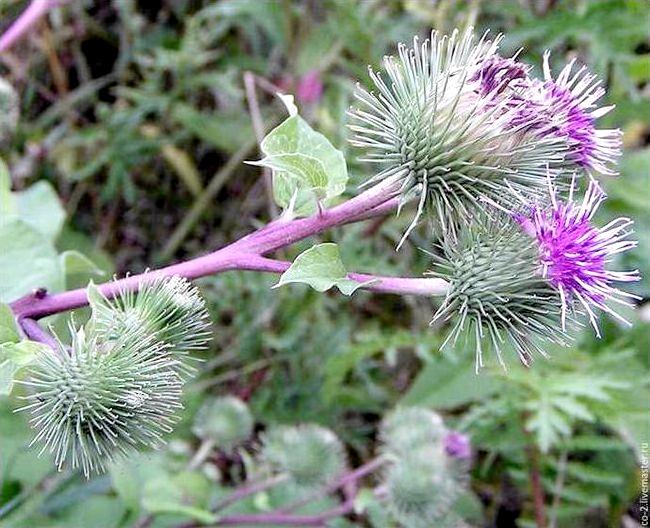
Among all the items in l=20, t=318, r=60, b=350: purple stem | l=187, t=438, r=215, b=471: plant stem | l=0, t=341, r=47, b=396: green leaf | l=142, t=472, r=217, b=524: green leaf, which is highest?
l=20, t=318, r=60, b=350: purple stem

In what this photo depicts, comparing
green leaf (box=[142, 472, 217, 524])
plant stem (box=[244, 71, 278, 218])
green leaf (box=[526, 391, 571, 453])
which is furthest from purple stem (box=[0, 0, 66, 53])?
green leaf (box=[526, 391, 571, 453])

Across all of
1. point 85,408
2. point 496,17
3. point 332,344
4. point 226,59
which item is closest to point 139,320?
point 85,408

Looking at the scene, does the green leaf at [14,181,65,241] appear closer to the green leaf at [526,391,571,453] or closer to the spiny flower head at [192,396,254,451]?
the spiny flower head at [192,396,254,451]

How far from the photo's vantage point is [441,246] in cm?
106

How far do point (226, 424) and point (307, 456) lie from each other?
0.22 m

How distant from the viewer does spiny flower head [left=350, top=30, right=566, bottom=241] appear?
100cm

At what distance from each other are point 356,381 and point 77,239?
89 centimetres

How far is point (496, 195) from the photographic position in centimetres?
100

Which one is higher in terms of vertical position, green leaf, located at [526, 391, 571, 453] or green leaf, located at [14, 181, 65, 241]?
green leaf, located at [14, 181, 65, 241]

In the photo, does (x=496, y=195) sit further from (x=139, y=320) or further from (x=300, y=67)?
(x=300, y=67)

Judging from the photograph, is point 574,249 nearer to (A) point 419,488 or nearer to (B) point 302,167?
(B) point 302,167

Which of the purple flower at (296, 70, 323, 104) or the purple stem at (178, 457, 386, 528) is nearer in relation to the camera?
the purple stem at (178, 457, 386, 528)

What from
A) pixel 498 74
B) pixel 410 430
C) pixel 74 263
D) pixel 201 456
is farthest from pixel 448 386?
pixel 498 74

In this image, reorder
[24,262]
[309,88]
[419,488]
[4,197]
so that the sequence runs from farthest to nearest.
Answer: [309,88]
[419,488]
[4,197]
[24,262]
